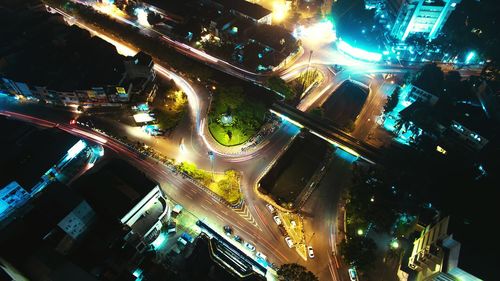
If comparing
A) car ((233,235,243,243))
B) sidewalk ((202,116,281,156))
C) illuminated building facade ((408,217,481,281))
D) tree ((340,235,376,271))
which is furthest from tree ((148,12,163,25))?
illuminated building facade ((408,217,481,281))

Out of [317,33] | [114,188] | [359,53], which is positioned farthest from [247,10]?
[114,188]

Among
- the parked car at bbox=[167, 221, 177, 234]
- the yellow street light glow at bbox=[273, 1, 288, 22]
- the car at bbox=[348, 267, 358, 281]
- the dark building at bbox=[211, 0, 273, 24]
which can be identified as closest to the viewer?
the car at bbox=[348, 267, 358, 281]

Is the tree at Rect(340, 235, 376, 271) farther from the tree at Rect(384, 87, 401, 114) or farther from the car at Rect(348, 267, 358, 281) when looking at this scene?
the tree at Rect(384, 87, 401, 114)

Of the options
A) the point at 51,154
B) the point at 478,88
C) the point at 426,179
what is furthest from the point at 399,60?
the point at 51,154

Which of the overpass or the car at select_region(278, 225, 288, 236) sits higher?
the overpass

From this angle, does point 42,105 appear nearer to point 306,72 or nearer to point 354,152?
point 306,72
